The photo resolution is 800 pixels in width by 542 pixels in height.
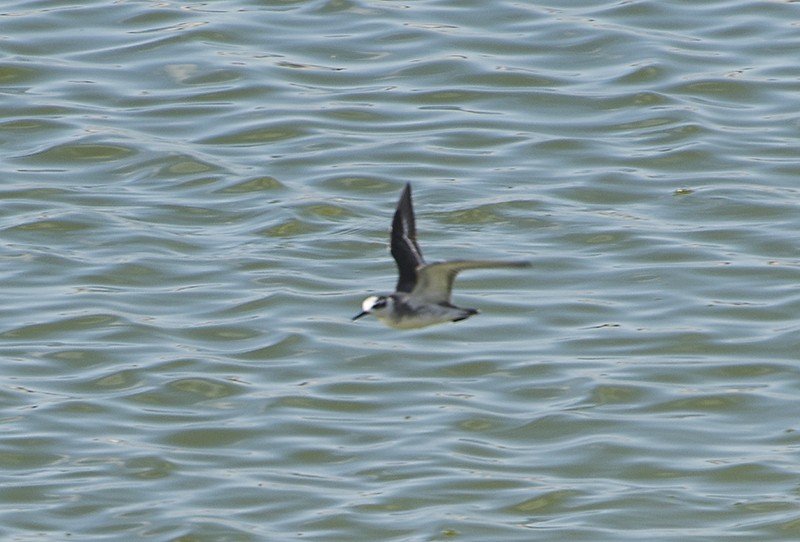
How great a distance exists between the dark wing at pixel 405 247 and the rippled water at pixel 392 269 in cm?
207

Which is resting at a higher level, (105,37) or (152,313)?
(105,37)

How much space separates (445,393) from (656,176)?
4178mm

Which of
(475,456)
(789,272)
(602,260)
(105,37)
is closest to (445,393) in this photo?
(475,456)

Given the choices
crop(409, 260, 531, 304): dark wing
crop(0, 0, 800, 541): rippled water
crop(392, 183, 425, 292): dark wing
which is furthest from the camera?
crop(0, 0, 800, 541): rippled water

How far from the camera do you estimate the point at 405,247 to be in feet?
36.2

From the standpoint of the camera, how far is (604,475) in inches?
508

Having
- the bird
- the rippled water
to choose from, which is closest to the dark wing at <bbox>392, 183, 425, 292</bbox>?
the bird

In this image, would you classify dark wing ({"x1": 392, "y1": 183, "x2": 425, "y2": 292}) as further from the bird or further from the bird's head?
the bird's head

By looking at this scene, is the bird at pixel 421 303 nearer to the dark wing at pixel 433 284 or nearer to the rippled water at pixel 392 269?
the dark wing at pixel 433 284


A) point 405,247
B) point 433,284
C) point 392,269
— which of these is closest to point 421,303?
point 433,284

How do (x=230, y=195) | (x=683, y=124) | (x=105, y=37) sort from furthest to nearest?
1. (x=105, y=37)
2. (x=683, y=124)
3. (x=230, y=195)

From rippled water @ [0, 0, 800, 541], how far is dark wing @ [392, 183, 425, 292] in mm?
2066

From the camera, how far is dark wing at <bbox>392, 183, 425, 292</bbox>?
35.4 feet

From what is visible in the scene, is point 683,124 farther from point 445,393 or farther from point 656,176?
point 445,393
